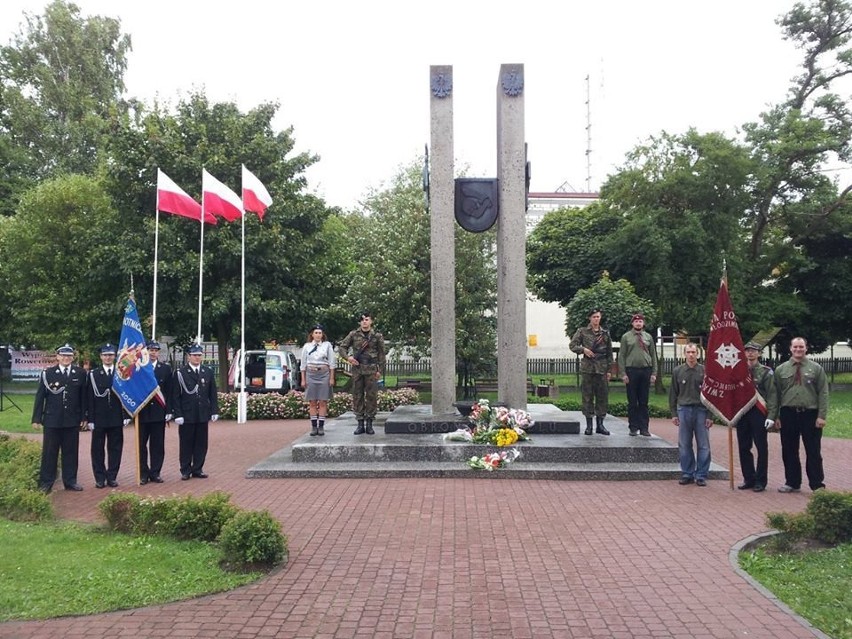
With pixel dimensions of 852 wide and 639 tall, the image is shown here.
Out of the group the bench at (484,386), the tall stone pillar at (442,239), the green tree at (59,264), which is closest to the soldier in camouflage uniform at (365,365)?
the tall stone pillar at (442,239)

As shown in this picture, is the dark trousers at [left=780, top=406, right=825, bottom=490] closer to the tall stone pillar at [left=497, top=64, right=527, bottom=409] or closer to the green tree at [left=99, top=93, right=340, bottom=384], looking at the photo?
the tall stone pillar at [left=497, top=64, right=527, bottom=409]

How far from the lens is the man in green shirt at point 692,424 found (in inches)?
377

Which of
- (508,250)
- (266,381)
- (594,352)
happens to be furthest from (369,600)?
(266,381)

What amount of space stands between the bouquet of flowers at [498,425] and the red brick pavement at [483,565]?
1071 millimetres

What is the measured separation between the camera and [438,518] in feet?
25.1

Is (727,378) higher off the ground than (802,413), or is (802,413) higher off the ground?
(727,378)

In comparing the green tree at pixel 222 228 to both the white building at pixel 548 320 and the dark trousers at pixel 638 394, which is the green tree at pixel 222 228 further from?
the white building at pixel 548 320

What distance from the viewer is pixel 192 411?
1023cm

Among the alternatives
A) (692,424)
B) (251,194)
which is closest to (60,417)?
(692,424)

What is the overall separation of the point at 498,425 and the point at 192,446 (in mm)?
4345

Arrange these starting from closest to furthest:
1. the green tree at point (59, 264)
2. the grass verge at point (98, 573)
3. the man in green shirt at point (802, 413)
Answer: the grass verge at point (98, 573) < the man in green shirt at point (802, 413) < the green tree at point (59, 264)

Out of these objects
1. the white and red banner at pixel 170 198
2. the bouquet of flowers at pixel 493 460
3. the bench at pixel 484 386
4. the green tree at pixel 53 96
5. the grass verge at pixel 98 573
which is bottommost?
the grass verge at pixel 98 573

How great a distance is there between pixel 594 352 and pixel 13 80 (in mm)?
36153

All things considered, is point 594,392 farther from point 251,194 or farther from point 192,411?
point 251,194
